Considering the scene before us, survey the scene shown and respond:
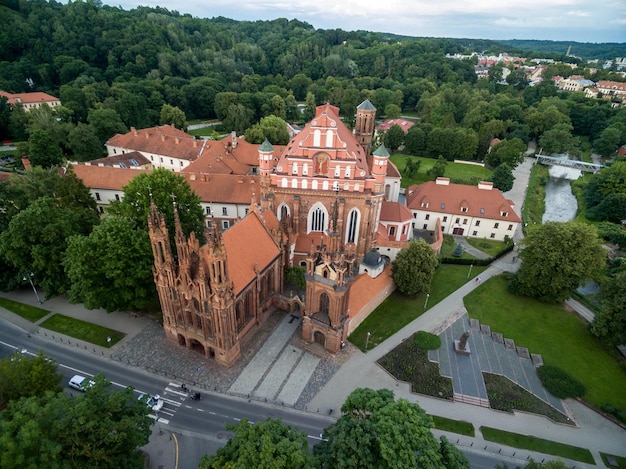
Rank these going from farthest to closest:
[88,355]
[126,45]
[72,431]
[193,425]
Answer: [126,45] < [88,355] < [193,425] < [72,431]

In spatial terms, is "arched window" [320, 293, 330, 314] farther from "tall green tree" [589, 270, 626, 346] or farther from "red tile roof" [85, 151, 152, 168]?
"red tile roof" [85, 151, 152, 168]

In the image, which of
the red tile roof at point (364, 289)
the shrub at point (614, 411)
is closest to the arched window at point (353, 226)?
the red tile roof at point (364, 289)

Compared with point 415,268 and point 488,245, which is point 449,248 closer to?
point 488,245

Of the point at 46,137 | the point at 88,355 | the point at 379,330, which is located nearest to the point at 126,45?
the point at 46,137

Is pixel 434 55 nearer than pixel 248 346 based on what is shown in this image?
No

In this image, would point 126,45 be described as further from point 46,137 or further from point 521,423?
point 521,423

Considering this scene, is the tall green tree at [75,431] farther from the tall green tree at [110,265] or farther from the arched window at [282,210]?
the arched window at [282,210]

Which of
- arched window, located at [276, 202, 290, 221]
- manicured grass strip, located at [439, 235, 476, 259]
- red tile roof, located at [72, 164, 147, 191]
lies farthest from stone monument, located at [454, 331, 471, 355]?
red tile roof, located at [72, 164, 147, 191]
